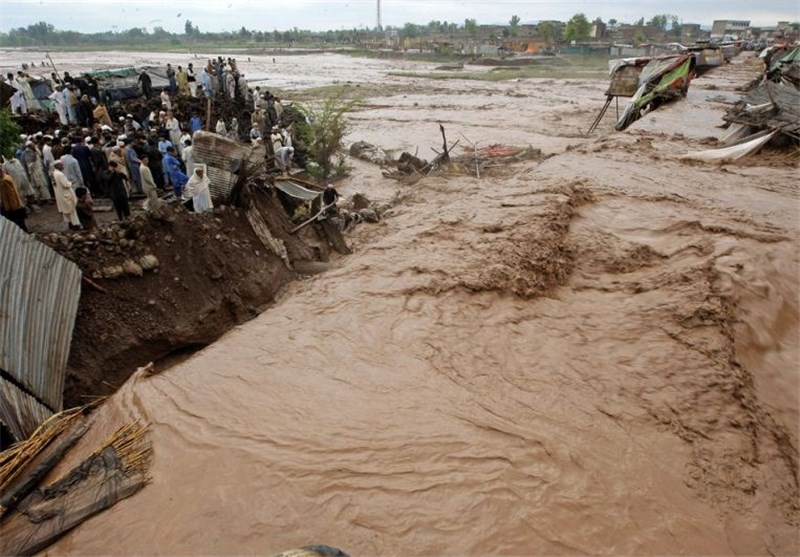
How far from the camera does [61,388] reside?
17.7ft

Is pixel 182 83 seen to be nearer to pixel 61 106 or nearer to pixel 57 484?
pixel 61 106

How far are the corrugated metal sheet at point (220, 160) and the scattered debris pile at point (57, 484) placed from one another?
5089 mm

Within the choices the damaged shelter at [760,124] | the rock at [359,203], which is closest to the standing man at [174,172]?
the rock at [359,203]

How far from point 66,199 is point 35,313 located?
2982 millimetres

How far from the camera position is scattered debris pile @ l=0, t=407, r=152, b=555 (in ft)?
11.3

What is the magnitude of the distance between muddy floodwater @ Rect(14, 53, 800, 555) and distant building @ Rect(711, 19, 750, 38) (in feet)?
243

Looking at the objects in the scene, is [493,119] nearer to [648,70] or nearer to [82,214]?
[648,70]

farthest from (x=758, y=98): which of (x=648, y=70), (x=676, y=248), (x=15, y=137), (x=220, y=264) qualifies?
(x=15, y=137)

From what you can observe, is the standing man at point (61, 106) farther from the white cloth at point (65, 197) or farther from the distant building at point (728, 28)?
the distant building at point (728, 28)

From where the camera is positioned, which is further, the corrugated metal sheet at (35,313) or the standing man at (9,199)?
the standing man at (9,199)

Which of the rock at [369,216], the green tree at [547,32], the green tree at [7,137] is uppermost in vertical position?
the green tree at [547,32]

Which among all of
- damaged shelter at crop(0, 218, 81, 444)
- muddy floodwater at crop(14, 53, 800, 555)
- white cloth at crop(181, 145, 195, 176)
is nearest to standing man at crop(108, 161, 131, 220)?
white cloth at crop(181, 145, 195, 176)

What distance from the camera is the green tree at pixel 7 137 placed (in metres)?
9.31

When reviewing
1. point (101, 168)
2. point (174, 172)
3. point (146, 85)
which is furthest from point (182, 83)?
point (174, 172)
